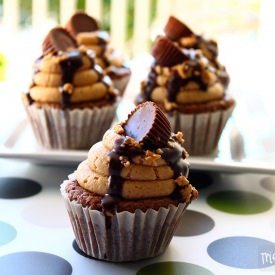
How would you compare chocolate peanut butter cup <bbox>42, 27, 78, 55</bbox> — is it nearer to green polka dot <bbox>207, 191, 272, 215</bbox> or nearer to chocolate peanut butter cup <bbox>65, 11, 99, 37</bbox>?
chocolate peanut butter cup <bbox>65, 11, 99, 37</bbox>

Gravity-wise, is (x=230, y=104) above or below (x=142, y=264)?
above

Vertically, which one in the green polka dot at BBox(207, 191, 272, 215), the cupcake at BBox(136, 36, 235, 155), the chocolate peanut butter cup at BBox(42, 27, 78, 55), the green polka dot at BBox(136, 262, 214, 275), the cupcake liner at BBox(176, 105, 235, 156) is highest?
the chocolate peanut butter cup at BBox(42, 27, 78, 55)

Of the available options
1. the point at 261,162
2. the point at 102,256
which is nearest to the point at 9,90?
the point at 261,162

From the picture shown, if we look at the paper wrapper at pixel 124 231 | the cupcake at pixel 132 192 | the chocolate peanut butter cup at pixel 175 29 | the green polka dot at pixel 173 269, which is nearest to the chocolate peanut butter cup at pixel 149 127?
the cupcake at pixel 132 192

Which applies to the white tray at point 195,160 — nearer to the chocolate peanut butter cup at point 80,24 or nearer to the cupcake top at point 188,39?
the cupcake top at point 188,39

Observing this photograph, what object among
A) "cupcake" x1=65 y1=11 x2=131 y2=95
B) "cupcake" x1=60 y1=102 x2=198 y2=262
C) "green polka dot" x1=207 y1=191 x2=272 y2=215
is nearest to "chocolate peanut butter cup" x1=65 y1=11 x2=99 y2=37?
"cupcake" x1=65 y1=11 x2=131 y2=95

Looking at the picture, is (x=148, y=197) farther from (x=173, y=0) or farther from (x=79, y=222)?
(x=173, y=0)

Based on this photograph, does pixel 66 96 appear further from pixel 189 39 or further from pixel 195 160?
pixel 189 39

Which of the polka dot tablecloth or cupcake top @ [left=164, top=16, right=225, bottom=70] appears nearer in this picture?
the polka dot tablecloth
